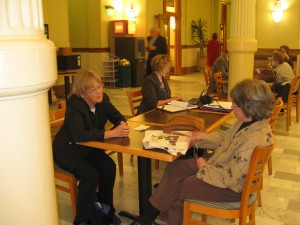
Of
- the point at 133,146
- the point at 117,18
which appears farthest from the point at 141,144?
the point at 117,18

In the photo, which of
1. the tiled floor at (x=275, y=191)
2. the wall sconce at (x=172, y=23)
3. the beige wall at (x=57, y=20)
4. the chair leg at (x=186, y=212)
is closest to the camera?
the chair leg at (x=186, y=212)

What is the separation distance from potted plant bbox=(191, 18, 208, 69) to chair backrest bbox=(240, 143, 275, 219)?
41.0 feet

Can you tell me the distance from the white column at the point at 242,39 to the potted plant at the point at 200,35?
918cm

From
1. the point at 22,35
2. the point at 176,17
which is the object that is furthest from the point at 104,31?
the point at 22,35

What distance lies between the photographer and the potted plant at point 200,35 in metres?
14.0

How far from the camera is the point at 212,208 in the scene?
6.63ft

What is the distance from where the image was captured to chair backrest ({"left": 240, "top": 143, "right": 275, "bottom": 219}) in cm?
184

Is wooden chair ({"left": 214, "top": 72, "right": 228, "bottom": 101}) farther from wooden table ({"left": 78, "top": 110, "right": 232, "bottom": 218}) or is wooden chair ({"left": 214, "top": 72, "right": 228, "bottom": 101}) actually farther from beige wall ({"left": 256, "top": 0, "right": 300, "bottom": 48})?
beige wall ({"left": 256, "top": 0, "right": 300, "bottom": 48})

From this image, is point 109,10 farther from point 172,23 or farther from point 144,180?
point 144,180

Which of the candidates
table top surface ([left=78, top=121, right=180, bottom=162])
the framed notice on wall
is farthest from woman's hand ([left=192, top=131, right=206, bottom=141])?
the framed notice on wall

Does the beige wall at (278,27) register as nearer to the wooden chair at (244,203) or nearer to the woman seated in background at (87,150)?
the woman seated in background at (87,150)

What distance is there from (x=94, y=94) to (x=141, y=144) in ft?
1.77

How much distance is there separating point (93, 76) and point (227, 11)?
622 inches

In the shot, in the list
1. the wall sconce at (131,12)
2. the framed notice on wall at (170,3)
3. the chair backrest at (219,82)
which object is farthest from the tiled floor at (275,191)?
the framed notice on wall at (170,3)
